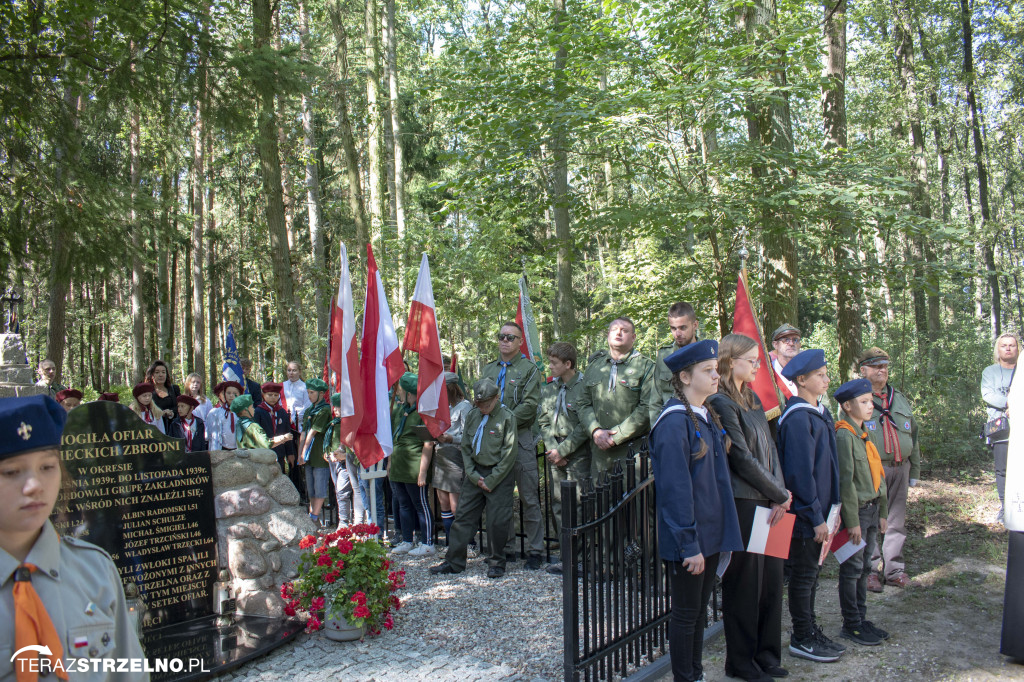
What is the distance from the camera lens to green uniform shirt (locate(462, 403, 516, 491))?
657cm

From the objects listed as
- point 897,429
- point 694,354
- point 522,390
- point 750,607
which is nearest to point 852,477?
point 750,607

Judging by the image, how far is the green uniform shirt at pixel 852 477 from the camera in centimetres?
480

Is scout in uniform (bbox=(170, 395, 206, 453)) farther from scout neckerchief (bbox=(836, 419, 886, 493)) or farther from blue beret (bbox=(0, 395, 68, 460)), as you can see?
scout neckerchief (bbox=(836, 419, 886, 493))

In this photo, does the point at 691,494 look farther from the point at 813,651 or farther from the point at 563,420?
the point at 563,420

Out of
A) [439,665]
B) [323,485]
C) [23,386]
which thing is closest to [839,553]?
[439,665]

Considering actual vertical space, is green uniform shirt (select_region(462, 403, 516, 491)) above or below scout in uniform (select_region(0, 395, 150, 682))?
below

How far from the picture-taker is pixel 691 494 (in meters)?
3.71

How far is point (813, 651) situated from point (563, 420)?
2909 mm

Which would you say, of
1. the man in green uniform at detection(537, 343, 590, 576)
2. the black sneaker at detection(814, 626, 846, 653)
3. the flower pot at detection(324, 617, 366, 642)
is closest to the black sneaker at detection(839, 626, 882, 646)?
the black sneaker at detection(814, 626, 846, 653)

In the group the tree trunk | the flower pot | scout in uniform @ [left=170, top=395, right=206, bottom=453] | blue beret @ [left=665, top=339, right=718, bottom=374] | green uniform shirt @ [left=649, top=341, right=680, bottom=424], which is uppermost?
the tree trunk

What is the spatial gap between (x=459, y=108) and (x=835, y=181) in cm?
483

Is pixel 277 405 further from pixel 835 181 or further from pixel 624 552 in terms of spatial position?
pixel 835 181

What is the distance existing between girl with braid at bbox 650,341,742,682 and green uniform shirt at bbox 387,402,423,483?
4247 millimetres

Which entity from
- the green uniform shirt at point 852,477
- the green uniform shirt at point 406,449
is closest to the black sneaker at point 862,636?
the green uniform shirt at point 852,477
